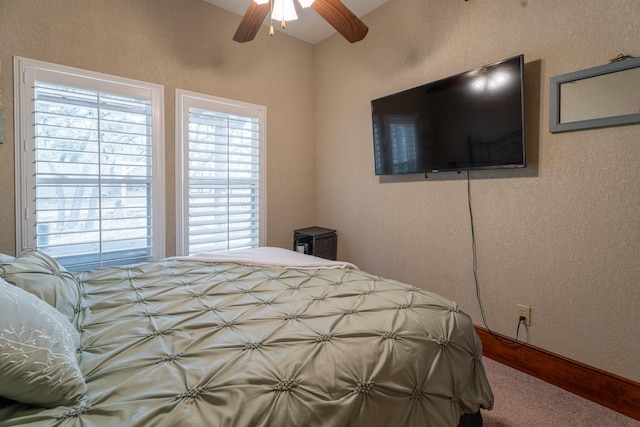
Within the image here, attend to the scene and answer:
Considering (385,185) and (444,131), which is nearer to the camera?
(444,131)

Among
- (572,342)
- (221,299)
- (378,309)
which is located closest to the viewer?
(378,309)

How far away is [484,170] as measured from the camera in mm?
2266

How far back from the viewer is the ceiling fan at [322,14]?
6.05 ft

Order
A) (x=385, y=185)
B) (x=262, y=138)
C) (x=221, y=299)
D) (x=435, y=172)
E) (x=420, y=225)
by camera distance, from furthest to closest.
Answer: (x=262, y=138) → (x=385, y=185) → (x=420, y=225) → (x=435, y=172) → (x=221, y=299)

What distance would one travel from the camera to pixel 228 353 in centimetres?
98

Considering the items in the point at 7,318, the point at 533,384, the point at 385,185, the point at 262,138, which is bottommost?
the point at 533,384

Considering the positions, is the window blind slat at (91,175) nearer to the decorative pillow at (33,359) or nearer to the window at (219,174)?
the window at (219,174)

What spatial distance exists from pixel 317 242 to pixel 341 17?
6.76 feet

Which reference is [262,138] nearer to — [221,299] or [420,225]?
[420,225]

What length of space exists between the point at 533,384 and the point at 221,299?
1967mm

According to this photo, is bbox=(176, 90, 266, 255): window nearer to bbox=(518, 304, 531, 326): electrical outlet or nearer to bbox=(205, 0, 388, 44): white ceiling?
bbox=(205, 0, 388, 44): white ceiling

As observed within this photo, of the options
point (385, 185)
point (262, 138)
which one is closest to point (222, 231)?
point (262, 138)

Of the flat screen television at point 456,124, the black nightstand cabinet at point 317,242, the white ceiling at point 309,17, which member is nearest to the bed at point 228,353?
the flat screen television at point 456,124

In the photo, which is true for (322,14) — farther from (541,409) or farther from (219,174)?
(541,409)
